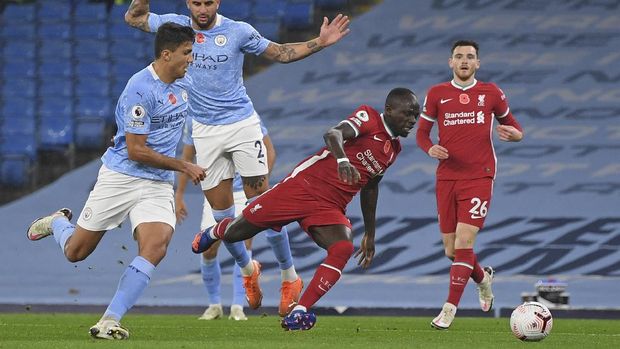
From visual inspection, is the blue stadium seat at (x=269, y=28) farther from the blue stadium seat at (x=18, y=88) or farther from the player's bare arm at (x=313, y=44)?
the player's bare arm at (x=313, y=44)

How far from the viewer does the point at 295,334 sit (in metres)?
10.0

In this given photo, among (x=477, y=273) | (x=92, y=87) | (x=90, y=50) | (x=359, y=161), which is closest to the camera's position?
(x=359, y=161)

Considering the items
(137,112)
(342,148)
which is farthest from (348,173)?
(137,112)

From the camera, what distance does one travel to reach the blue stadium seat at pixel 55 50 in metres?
24.0

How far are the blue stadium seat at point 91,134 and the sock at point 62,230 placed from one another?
11334 millimetres

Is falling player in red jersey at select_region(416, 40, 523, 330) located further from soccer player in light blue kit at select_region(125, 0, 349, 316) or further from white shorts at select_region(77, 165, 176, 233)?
white shorts at select_region(77, 165, 176, 233)

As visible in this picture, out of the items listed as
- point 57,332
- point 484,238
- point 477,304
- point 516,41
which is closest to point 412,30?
point 516,41

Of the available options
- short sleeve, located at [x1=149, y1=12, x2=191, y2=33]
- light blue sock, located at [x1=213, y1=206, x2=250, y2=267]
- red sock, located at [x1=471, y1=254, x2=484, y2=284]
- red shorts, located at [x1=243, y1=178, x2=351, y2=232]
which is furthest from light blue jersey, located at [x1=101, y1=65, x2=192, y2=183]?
red sock, located at [x1=471, y1=254, x2=484, y2=284]

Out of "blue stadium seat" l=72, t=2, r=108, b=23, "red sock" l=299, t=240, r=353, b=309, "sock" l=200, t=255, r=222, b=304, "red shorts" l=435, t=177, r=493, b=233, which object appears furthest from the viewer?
"blue stadium seat" l=72, t=2, r=108, b=23

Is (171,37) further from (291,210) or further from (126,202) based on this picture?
(291,210)

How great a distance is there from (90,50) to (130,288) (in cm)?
1567

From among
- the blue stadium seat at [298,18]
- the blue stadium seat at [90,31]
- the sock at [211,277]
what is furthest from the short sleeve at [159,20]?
the blue stadium seat at [90,31]

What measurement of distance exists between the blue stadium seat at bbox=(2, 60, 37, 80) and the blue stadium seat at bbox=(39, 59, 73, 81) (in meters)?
0.16

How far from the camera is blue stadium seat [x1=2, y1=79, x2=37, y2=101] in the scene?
23109 mm
